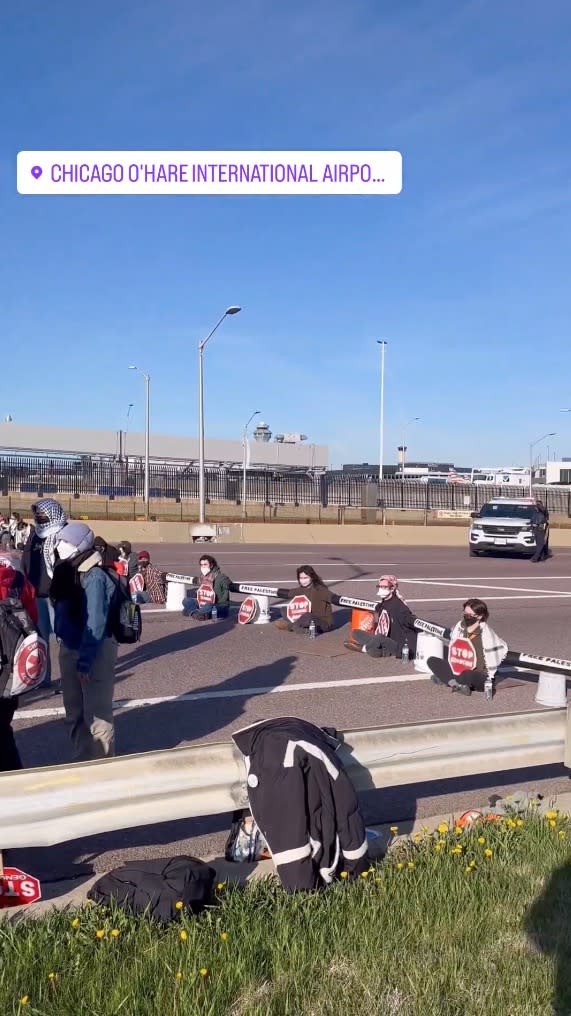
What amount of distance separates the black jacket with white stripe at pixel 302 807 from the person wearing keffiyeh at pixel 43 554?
13.7 feet

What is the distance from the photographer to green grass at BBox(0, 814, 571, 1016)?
3.42 m

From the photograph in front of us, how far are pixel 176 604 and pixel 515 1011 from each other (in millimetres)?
12735

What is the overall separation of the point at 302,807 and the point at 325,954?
2.22ft

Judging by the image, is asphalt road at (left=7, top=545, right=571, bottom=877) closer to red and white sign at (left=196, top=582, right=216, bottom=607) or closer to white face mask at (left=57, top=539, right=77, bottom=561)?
red and white sign at (left=196, top=582, right=216, bottom=607)

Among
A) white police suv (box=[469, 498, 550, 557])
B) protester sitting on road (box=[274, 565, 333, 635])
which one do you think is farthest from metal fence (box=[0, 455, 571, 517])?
protester sitting on road (box=[274, 565, 333, 635])

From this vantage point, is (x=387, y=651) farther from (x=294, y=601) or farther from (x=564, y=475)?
(x=564, y=475)

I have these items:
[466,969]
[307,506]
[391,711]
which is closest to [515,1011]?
[466,969]

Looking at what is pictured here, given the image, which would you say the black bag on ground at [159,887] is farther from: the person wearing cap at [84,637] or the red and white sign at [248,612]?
the red and white sign at [248,612]

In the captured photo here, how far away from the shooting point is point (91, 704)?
643cm

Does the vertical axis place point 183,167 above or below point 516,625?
above

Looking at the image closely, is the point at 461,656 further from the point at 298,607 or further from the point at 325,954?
the point at 325,954

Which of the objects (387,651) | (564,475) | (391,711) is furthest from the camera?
(564,475)

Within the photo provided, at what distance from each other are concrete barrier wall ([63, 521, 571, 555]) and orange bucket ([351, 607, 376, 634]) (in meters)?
19.8

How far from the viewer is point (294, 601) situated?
1373 cm
